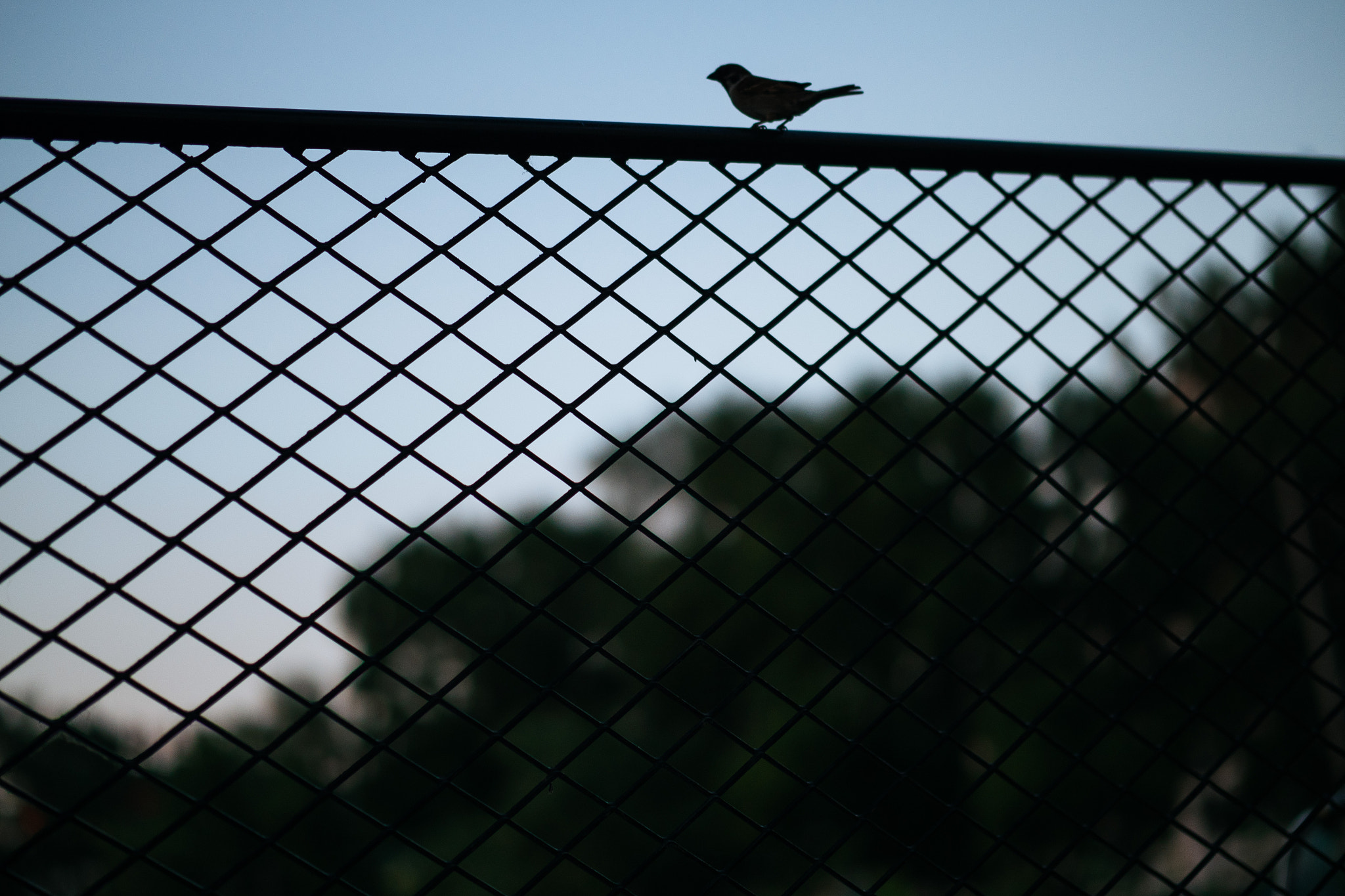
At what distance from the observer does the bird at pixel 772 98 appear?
180 centimetres

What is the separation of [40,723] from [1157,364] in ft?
7.08

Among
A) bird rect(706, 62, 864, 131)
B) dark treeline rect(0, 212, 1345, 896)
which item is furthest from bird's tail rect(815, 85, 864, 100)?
dark treeline rect(0, 212, 1345, 896)

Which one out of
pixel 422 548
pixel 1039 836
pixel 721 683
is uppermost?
pixel 1039 836

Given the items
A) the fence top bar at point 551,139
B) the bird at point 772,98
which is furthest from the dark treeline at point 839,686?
the bird at point 772,98

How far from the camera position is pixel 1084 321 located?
6.40 ft

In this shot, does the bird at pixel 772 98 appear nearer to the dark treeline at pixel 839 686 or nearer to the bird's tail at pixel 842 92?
the bird's tail at pixel 842 92

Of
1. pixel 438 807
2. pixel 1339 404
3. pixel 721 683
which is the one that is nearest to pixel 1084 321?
pixel 1339 404

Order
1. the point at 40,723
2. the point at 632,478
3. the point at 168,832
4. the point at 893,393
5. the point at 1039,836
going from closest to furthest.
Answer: the point at 40,723, the point at 168,832, the point at 1039,836, the point at 893,393, the point at 632,478

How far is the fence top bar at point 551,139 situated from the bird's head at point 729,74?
0.25 meters

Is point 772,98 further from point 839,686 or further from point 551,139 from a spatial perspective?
point 839,686

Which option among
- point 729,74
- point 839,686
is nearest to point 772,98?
point 729,74

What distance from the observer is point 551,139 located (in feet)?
5.25

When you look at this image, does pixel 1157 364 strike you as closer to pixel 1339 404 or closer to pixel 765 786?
pixel 1339 404

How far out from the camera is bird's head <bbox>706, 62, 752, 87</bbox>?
1885 mm
